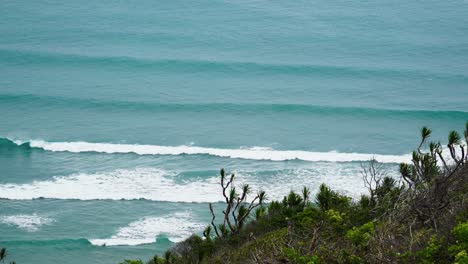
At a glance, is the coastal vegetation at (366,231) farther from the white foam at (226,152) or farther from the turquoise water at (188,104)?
the white foam at (226,152)

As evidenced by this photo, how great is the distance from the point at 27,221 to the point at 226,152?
14244mm

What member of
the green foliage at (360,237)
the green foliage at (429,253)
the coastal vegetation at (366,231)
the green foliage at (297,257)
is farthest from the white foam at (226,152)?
the green foliage at (429,253)

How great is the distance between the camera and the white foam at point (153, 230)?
122 ft

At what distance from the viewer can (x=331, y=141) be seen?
5088 cm

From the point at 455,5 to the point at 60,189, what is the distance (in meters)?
52.0

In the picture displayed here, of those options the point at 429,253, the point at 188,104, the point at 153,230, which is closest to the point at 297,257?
the point at 429,253

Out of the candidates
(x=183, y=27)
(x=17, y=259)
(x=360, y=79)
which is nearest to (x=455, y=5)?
(x=360, y=79)

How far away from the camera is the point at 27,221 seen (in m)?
39.4

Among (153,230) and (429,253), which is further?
(153,230)

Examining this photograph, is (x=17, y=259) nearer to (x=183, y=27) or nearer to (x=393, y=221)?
(x=393, y=221)

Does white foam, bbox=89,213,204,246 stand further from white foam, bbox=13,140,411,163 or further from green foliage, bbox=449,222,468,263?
green foliage, bbox=449,222,468,263

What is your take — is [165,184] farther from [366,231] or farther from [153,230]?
[366,231]

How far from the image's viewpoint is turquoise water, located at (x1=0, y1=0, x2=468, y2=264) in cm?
4088

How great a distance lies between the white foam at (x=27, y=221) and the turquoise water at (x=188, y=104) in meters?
0.13
